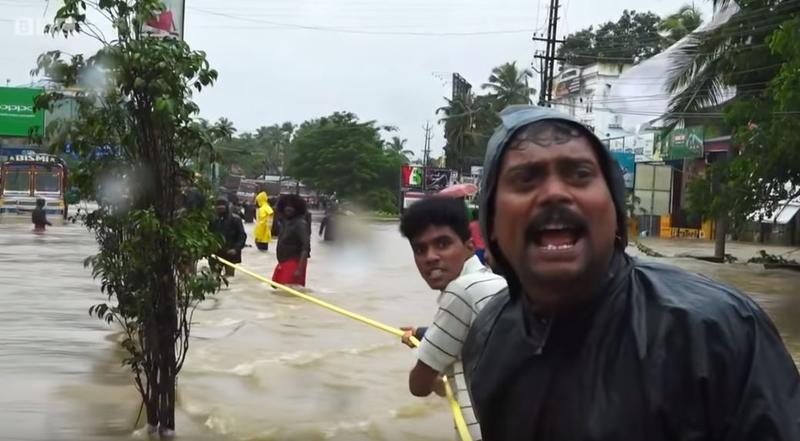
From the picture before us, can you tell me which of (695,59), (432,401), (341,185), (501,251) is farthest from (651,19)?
(501,251)

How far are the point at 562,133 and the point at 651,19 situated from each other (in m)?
76.4

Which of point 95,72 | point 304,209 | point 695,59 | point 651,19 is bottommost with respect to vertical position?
point 304,209

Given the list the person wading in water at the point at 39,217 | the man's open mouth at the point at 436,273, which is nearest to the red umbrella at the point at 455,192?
the man's open mouth at the point at 436,273

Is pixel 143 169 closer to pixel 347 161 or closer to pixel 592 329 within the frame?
pixel 592 329

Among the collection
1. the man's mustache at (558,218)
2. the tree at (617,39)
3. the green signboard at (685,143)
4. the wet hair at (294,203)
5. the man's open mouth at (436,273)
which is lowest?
the wet hair at (294,203)

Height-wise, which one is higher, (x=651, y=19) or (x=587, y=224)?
(x=651, y=19)

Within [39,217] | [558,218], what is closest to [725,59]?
[39,217]

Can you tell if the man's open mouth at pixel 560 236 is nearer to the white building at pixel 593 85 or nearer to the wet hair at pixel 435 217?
the wet hair at pixel 435 217

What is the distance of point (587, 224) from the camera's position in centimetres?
143

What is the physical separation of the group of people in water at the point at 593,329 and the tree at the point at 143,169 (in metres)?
3.68

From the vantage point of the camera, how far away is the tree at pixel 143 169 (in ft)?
16.8

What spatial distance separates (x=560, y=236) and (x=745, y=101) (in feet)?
67.9

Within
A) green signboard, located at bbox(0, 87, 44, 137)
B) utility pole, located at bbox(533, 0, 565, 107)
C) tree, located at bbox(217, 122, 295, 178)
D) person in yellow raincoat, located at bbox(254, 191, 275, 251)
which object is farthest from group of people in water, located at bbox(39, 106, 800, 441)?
tree, located at bbox(217, 122, 295, 178)

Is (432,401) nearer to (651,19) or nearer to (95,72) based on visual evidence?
(95,72)
